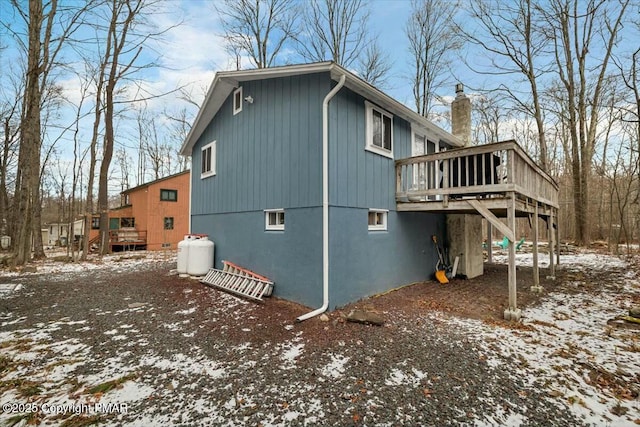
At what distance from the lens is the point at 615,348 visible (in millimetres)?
3857

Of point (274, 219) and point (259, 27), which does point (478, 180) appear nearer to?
point (274, 219)

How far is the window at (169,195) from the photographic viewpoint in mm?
17125

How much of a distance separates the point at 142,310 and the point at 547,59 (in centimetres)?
2204

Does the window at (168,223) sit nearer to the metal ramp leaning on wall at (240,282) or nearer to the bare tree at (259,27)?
the bare tree at (259,27)

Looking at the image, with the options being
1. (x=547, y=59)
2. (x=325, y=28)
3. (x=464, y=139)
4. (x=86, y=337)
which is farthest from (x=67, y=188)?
(x=547, y=59)

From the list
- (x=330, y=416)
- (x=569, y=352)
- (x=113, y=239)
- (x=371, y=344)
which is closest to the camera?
(x=330, y=416)

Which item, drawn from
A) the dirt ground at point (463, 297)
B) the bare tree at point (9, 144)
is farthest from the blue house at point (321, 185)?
the bare tree at point (9, 144)

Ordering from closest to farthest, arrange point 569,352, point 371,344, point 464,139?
point 569,352
point 371,344
point 464,139

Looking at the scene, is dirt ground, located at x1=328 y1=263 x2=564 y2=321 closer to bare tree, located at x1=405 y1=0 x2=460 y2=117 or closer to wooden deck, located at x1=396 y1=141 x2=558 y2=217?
wooden deck, located at x1=396 y1=141 x2=558 y2=217

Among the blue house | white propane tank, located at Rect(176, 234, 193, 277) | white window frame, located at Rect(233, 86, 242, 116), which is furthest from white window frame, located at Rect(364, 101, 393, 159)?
white propane tank, located at Rect(176, 234, 193, 277)

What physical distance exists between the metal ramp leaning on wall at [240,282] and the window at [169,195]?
37.8 ft

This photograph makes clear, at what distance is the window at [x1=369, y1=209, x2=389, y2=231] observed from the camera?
6.50m

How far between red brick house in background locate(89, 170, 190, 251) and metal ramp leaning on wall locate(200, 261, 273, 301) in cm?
1122

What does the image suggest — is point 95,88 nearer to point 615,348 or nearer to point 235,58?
point 235,58
